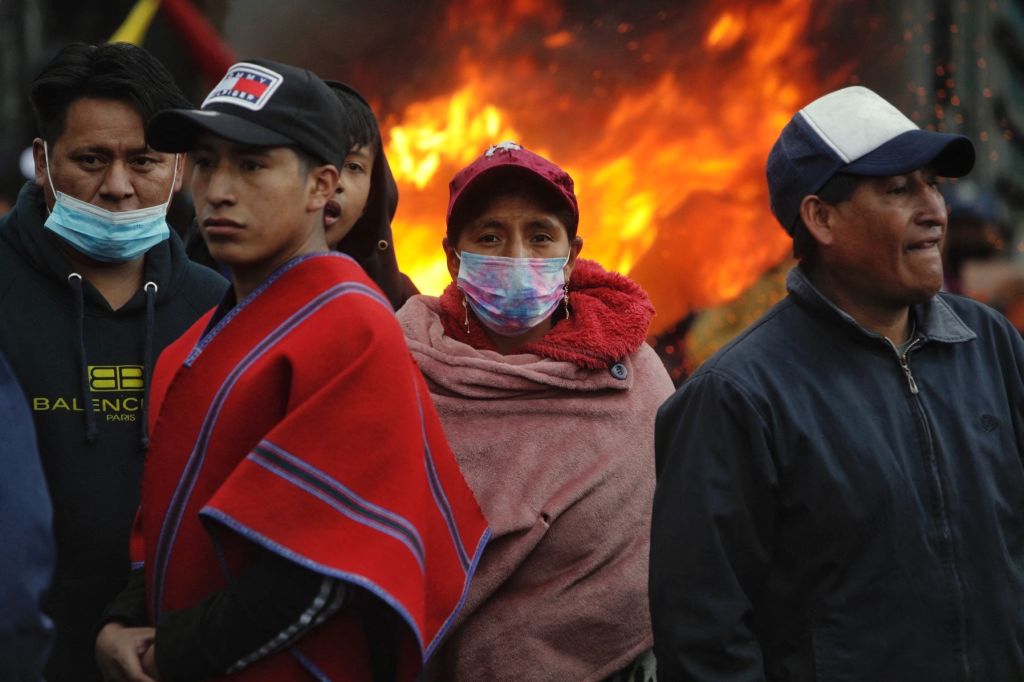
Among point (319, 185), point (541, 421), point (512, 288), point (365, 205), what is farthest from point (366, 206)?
point (319, 185)

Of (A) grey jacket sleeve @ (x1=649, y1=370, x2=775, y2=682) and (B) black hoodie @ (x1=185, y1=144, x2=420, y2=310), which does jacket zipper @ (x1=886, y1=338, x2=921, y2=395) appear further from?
(B) black hoodie @ (x1=185, y1=144, x2=420, y2=310)

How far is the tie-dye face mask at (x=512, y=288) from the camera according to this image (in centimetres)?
383

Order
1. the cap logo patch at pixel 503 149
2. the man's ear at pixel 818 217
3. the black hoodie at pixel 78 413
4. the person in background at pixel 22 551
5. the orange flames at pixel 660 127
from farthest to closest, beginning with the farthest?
the orange flames at pixel 660 127
the cap logo patch at pixel 503 149
the black hoodie at pixel 78 413
the man's ear at pixel 818 217
the person in background at pixel 22 551

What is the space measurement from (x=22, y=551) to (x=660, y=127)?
7703 millimetres

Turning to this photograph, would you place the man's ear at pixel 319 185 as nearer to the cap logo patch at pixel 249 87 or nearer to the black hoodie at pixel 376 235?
the cap logo patch at pixel 249 87

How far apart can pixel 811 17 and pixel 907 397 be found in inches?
303

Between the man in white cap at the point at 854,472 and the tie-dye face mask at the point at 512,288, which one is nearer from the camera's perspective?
the man in white cap at the point at 854,472

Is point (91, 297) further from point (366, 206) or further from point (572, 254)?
point (572, 254)

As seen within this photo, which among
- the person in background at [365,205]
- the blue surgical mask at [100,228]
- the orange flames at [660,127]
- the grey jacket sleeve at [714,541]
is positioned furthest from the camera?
the orange flames at [660,127]

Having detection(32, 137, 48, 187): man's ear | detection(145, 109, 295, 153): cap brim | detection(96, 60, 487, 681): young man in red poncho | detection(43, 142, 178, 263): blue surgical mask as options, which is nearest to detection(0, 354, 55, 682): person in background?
detection(96, 60, 487, 681): young man in red poncho

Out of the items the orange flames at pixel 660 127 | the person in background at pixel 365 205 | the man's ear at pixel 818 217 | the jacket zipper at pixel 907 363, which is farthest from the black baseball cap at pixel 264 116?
the orange flames at pixel 660 127

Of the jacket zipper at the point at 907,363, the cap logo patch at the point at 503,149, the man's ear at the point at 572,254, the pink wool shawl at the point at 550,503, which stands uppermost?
the cap logo patch at the point at 503,149

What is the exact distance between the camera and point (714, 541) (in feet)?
9.77

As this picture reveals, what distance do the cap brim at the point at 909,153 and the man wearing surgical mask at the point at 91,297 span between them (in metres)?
1.89
